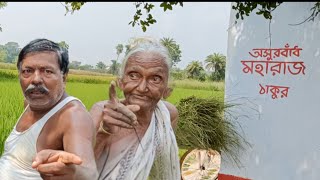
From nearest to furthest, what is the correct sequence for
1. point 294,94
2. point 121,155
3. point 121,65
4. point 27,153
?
point 27,153, point 121,155, point 121,65, point 294,94

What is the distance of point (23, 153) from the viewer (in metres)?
1.82

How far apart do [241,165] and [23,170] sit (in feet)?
10.1

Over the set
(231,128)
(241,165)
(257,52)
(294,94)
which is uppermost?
(257,52)

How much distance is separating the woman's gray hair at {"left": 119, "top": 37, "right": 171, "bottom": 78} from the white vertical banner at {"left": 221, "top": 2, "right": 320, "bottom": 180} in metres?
2.18

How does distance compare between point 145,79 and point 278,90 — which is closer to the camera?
point 145,79

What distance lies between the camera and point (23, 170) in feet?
5.98

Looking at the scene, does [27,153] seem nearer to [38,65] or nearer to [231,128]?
[38,65]

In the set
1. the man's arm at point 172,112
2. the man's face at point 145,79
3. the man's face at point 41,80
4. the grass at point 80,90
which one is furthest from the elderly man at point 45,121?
the grass at point 80,90

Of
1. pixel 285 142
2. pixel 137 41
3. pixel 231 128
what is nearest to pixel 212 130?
pixel 231 128

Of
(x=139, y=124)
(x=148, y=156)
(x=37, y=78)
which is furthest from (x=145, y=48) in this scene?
(x=37, y=78)

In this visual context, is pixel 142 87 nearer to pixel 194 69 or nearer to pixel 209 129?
pixel 209 129

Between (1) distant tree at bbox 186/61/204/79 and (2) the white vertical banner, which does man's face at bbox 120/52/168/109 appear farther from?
(1) distant tree at bbox 186/61/204/79

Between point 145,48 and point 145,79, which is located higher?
point 145,48

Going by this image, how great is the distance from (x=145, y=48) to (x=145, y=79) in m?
0.14
